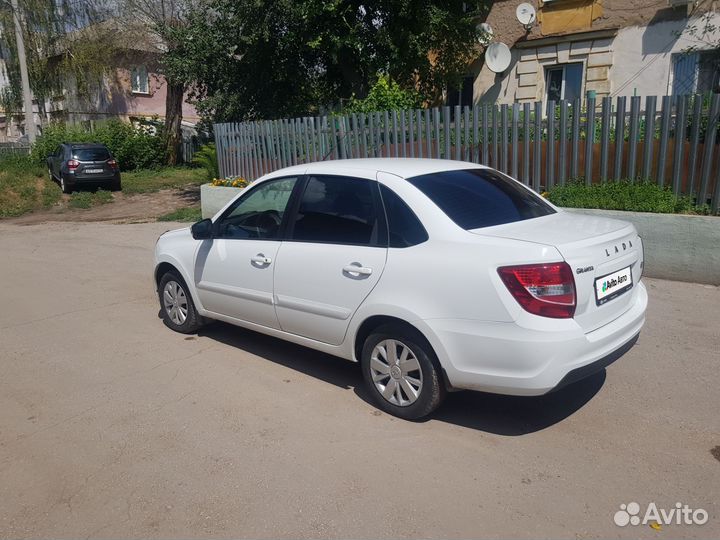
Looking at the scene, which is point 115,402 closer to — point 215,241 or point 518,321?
point 215,241

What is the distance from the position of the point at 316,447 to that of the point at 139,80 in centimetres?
3132

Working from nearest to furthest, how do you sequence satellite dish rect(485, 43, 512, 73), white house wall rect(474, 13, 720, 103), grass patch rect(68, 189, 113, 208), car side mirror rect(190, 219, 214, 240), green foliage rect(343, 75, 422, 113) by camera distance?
car side mirror rect(190, 219, 214, 240) → green foliage rect(343, 75, 422, 113) → white house wall rect(474, 13, 720, 103) → satellite dish rect(485, 43, 512, 73) → grass patch rect(68, 189, 113, 208)

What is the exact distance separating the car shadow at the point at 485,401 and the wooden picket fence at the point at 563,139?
4.02 metres

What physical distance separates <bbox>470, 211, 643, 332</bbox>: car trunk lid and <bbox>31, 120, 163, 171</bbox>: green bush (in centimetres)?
2299

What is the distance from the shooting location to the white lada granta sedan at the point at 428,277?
135 inches

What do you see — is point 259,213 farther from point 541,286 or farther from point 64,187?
point 64,187

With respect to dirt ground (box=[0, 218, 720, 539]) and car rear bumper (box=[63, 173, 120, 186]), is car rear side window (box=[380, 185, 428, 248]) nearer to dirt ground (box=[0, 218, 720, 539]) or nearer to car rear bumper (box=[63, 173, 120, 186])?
dirt ground (box=[0, 218, 720, 539])

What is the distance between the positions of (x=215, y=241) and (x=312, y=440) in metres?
2.14

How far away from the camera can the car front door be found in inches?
188

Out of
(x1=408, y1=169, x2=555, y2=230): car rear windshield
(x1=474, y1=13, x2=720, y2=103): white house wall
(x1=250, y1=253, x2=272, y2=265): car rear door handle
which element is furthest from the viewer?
(x1=474, y1=13, x2=720, y2=103): white house wall

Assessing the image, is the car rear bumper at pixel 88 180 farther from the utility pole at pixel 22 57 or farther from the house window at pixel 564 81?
the house window at pixel 564 81

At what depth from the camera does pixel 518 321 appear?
340cm

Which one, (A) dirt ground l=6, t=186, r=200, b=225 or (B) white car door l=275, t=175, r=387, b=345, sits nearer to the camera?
(B) white car door l=275, t=175, r=387, b=345

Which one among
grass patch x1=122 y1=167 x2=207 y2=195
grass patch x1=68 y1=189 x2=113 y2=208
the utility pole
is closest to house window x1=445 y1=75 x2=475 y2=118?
grass patch x1=122 y1=167 x2=207 y2=195
